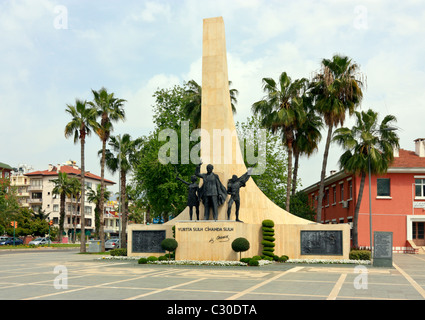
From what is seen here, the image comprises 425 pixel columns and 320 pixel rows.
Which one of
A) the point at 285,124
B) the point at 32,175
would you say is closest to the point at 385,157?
the point at 285,124

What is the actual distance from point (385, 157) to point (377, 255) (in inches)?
622

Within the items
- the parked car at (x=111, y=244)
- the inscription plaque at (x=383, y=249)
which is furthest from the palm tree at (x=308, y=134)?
the parked car at (x=111, y=244)

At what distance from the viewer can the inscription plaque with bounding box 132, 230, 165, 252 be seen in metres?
26.6

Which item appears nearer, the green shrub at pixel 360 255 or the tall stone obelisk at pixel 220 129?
the green shrub at pixel 360 255

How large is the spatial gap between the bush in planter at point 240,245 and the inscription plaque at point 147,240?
5.25 m

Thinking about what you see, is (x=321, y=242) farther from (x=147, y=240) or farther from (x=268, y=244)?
(x=147, y=240)

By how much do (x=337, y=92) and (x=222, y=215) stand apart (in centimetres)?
1455

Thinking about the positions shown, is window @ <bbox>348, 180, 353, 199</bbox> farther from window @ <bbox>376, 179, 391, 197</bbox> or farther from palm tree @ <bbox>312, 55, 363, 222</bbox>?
palm tree @ <bbox>312, 55, 363, 222</bbox>

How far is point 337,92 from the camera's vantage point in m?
34.5

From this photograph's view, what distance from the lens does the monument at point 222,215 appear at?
23.8 m

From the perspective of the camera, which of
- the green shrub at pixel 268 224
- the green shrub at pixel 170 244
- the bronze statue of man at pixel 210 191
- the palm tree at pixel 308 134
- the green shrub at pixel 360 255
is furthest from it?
the palm tree at pixel 308 134

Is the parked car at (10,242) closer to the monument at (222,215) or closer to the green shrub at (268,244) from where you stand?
the monument at (222,215)
